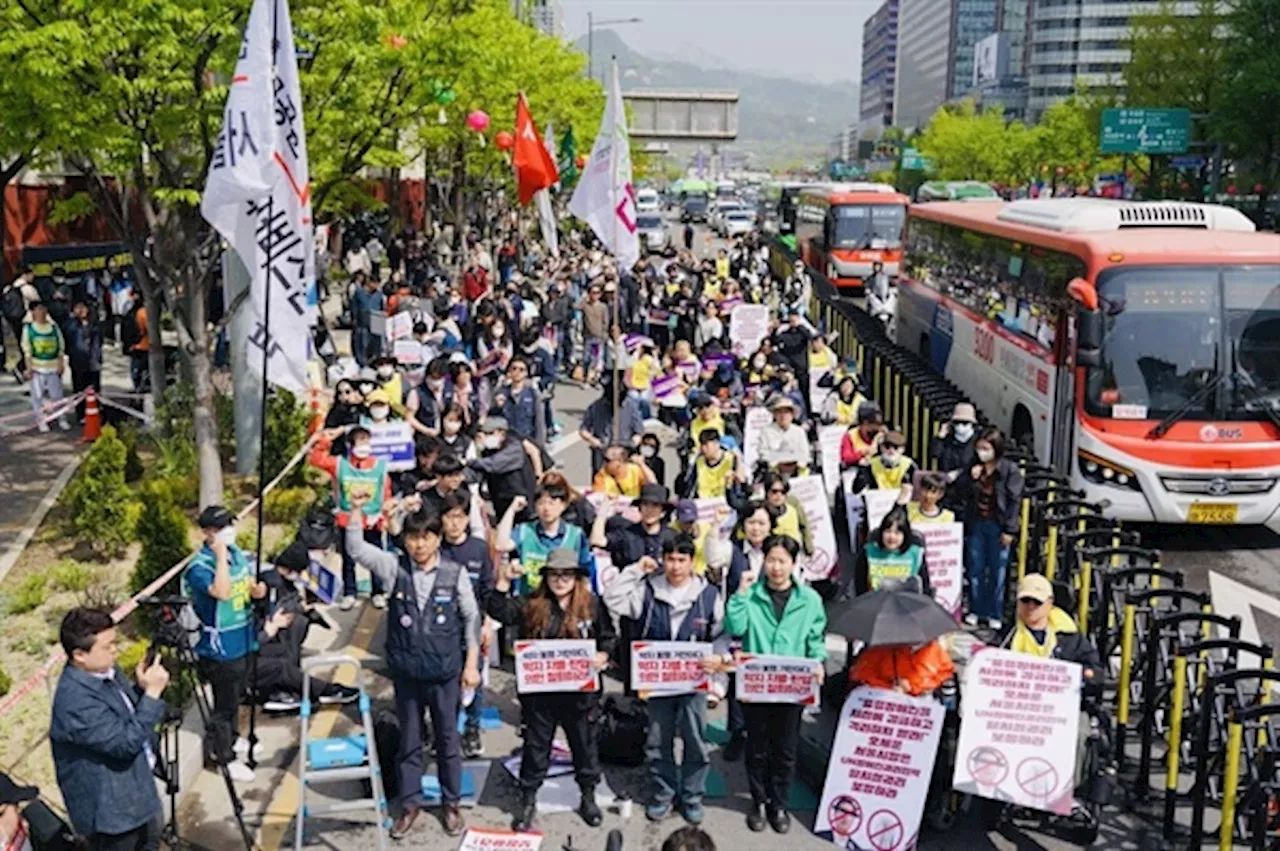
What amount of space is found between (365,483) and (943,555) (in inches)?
177

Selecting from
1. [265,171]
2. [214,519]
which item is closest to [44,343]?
[265,171]

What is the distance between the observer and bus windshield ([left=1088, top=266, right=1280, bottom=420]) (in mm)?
12156

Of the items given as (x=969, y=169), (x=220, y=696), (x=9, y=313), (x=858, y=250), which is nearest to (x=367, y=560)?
(x=220, y=696)

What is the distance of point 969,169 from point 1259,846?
330 feet

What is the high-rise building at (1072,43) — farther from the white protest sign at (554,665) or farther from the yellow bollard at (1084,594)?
the white protest sign at (554,665)

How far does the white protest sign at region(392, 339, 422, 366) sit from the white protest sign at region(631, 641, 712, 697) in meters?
10.5

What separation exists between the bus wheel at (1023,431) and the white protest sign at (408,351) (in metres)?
7.54

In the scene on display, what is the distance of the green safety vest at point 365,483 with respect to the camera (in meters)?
10.4

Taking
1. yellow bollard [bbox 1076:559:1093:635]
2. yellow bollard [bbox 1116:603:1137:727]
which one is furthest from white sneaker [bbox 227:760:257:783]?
yellow bollard [bbox 1076:559:1093:635]

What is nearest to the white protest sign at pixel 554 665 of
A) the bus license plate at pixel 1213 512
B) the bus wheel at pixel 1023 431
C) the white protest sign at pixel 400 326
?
the bus license plate at pixel 1213 512

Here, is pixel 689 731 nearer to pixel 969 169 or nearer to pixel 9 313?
pixel 9 313

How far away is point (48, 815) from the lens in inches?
232

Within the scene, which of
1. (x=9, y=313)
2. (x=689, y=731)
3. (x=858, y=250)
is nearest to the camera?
(x=689, y=731)

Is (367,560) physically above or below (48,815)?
above
